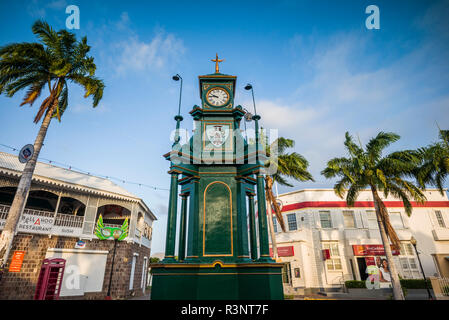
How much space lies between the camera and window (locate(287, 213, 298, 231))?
28156 mm

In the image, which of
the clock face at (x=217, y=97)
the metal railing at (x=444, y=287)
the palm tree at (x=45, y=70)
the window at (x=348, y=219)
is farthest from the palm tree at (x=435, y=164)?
the palm tree at (x=45, y=70)

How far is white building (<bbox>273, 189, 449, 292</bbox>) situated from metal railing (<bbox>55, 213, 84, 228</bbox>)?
796 inches

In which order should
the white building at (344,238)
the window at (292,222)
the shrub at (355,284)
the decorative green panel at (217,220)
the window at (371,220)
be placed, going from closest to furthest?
the decorative green panel at (217,220) → the shrub at (355,284) → the white building at (344,238) → the window at (371,220) → the window at (292,222)

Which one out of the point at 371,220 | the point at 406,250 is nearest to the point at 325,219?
the point at 371,220

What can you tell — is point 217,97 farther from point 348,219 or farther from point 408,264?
point 408,264

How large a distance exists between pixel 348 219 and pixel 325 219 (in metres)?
2.86

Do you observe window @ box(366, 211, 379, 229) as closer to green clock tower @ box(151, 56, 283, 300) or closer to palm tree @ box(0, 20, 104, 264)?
green clock tower @ box(151, 56, 283, 300)

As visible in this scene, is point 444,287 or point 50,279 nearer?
point 50,279

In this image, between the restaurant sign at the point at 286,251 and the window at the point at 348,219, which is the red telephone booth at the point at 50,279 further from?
the window at the point at 348,219

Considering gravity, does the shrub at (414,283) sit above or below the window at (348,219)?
below

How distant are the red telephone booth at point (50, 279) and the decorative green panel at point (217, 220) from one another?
16.8m

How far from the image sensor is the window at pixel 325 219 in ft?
89.7

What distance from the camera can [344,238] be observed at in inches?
1039

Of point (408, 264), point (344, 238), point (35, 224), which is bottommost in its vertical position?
point (408, 264)
